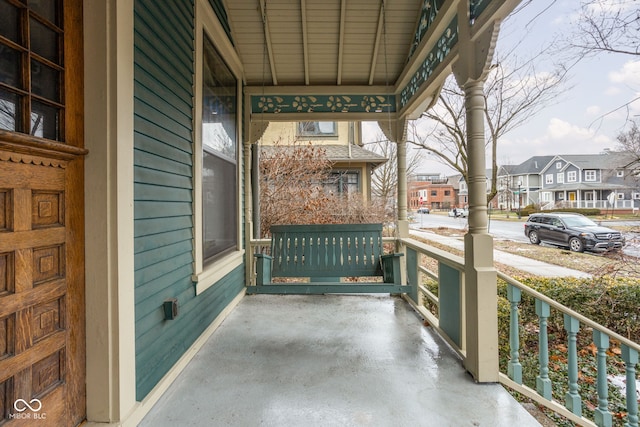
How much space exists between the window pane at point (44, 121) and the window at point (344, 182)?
6783 millimetres

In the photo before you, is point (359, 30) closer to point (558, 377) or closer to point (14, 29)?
point (14, 29)

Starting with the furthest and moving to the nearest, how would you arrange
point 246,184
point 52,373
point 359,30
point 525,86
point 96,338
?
1. point 525,86
2. point 246,184
3. point 359,30
4. point 96,338
5. point 52,373

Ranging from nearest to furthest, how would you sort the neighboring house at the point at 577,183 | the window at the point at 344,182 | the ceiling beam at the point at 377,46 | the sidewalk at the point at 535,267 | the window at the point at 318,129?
the ceiling beam at the point at 377,46 < the sidewalk at the point at 535,267 < the window at the point at 344,182 < the window at the point at 318,129 < the neighboring house at the point at 577,183

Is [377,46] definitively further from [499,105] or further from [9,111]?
[499,105]

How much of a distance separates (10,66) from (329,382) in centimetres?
229

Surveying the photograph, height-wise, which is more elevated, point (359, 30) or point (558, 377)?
point (359, 30)

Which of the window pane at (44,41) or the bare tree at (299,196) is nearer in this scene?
the window pane at (44,41)

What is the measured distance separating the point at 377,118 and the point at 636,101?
295 cm

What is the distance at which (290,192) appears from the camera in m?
6.38

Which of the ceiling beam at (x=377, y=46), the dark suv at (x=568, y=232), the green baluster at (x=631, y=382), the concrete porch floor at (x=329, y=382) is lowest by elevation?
the concrete porch floor at (x=329, y=382)

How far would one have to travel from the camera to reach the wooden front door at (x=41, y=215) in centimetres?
111

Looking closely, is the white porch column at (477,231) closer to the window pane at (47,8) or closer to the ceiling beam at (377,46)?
the ceiling beam at (377,46)

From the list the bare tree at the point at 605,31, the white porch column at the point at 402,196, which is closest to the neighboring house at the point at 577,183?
the bare tree at the point at 605,31

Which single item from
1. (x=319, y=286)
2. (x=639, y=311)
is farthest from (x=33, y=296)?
(x=639, y=311)
